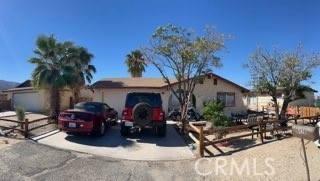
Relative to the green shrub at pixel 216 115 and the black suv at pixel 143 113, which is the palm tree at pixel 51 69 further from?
the green shrub at pixel 216 115

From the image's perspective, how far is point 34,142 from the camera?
11.6m

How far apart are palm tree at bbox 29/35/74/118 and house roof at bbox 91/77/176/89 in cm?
608

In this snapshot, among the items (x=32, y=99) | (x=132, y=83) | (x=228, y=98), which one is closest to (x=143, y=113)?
(x=132, y=83)

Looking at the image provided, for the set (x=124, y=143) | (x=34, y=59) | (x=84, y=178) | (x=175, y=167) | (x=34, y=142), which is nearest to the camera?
(x=84, y=178)

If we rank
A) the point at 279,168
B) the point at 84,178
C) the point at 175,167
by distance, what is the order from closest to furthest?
1. the point at 84,178
2. the point at 279,168
3. the point at 175,167

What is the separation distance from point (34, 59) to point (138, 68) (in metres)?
22.3

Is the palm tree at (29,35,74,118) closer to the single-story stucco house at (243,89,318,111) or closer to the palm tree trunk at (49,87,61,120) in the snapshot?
the palm tree trunk at (49,87,61,120)

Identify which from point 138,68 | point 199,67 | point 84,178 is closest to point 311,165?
point 84,178

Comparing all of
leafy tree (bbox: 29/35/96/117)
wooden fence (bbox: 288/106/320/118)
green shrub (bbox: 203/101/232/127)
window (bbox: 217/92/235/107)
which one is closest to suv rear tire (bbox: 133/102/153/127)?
green shrub (bbox: 203/101/232/127)

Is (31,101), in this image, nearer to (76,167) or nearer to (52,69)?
(52,69)

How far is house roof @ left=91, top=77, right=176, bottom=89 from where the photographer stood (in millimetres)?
25516

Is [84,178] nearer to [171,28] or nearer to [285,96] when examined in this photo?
[171,28]

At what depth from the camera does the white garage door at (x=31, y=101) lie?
30.6 meters

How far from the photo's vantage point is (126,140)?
13289 mm
